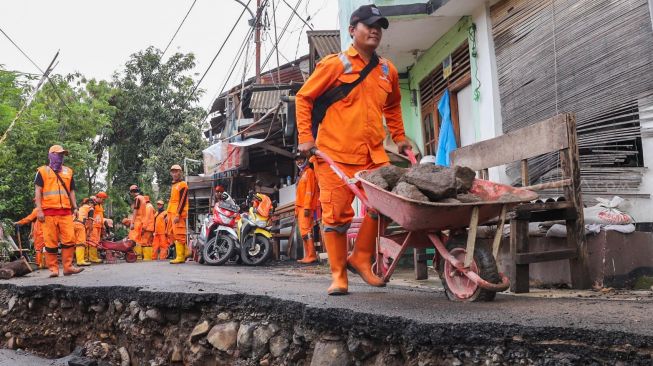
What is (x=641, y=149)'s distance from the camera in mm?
4539

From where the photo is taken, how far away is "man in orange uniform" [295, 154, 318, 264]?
933 centimetres

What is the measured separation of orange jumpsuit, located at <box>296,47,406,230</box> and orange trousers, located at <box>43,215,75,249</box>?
5201 mm

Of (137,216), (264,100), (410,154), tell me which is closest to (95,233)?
(137,216)

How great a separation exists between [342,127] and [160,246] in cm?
1225

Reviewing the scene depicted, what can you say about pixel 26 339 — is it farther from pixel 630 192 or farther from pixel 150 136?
pixel 150 136

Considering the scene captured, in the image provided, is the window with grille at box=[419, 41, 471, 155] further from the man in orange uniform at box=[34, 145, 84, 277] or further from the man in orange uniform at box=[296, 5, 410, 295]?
the man in orange uniform at box=[34, 145, 84, 277]

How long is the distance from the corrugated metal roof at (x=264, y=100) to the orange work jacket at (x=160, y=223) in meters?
3.99

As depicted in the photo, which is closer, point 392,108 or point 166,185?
point 392,108

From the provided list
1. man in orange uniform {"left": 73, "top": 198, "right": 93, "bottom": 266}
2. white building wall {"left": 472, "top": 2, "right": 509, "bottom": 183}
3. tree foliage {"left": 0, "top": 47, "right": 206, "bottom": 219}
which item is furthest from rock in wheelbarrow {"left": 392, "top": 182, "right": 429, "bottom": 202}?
tree foliage {"left": 0, "top": 47, "right": 206, "bottom": 219}

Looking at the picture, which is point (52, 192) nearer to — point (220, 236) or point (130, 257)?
point (220, 236)

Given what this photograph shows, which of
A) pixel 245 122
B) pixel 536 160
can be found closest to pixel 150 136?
pixel 245 122

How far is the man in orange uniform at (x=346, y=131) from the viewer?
3.75m

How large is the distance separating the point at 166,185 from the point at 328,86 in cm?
2043

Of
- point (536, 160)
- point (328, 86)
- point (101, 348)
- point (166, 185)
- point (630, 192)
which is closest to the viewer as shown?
point (328, 86)
